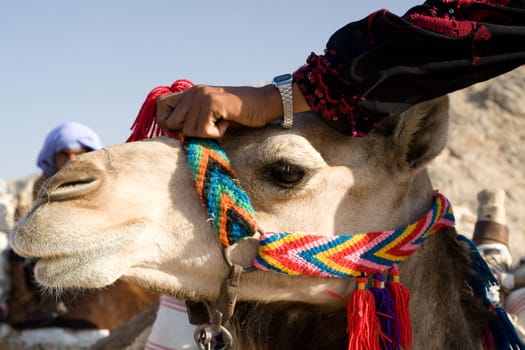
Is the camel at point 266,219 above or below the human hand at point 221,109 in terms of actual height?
below

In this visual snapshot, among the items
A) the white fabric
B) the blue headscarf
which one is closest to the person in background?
the blue headscarf

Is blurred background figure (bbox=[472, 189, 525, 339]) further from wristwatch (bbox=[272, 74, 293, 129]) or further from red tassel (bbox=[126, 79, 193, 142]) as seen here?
red tassel (bbox=[126, 79, 193, 142])

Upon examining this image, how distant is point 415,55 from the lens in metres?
2.22

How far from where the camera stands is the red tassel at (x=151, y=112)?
2615 mm

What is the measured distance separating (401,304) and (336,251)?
1.05 feet

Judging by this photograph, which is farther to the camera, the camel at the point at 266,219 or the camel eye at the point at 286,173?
the camel eye at the point at 286,173

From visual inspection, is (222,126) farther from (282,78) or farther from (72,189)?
(72,189)

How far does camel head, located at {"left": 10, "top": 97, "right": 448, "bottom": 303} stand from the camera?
212 centimetres

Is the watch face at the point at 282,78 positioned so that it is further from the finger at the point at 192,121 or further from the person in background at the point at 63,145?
the person in background at the point at 63,145

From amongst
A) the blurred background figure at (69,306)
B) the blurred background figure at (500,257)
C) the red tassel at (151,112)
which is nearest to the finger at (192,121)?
the red tassel at (151,112)

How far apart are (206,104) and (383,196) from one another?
759 millimetres

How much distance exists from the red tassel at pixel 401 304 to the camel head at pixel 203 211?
175 millimetres

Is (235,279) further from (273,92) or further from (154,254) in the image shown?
(273,92)

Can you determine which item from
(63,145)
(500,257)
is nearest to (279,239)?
(500,257)
